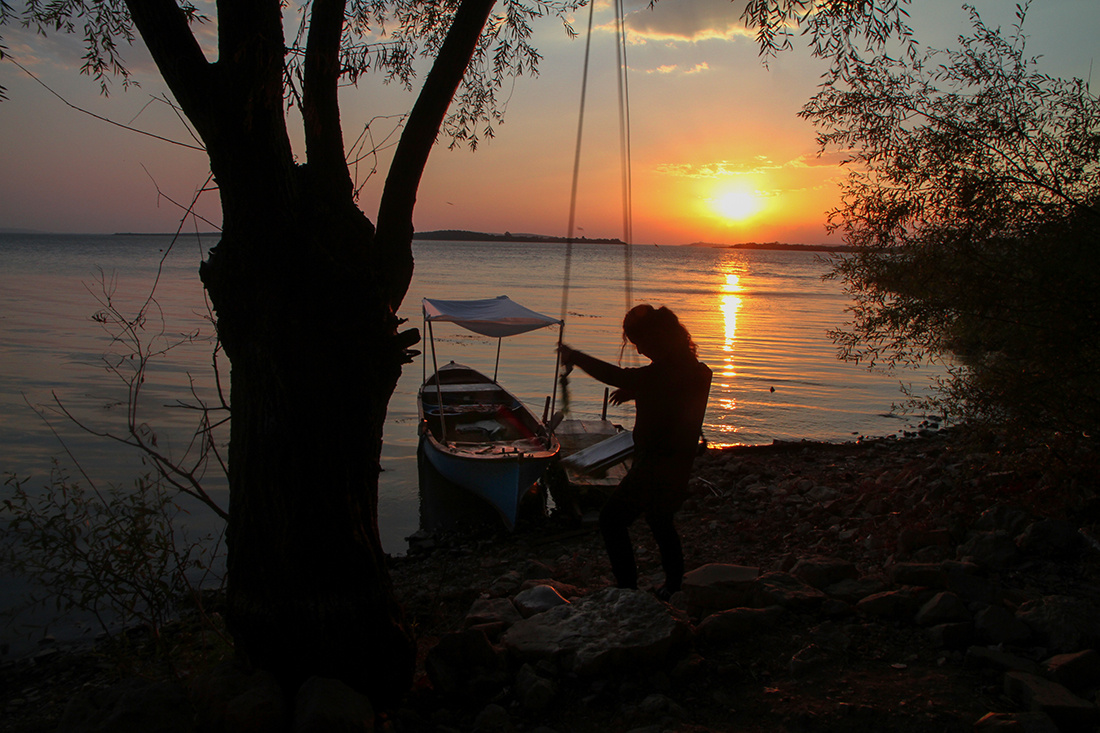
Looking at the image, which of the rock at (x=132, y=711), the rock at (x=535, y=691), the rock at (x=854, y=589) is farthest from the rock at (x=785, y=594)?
the rock at (x=132, y=711)

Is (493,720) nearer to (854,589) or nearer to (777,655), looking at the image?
(777,655)

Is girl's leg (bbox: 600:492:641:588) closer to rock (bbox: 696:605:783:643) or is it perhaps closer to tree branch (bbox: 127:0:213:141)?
rock (bbox: 696:605:783:643)

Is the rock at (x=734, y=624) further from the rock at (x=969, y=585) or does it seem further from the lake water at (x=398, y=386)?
the lake water at (x=398, y=386)

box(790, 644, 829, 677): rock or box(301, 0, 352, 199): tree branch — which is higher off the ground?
box(301, 0, 352, 199): tree branch

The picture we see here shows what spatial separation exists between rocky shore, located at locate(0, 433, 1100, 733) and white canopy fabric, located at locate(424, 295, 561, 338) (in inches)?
228

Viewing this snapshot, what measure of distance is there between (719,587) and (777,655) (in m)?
0.74

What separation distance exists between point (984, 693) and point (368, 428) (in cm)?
327

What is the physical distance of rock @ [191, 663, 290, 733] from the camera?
319 centimetres

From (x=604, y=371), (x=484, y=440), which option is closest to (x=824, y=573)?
(x=604, y=371)

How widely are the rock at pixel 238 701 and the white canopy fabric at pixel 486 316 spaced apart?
24.1 feet

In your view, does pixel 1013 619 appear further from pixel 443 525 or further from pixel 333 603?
pixel 443 525

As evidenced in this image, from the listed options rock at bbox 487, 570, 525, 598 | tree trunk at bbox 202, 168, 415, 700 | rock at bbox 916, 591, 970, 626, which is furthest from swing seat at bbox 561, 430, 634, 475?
tree trunk at bbox 202, 168, 415, 700

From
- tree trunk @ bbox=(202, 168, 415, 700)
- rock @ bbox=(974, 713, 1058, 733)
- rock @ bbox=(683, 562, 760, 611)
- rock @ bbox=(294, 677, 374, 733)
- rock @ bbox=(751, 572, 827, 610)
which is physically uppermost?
tree trunk @ bbox=(202, 168, 415, 700)

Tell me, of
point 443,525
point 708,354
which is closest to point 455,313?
point 443,525
